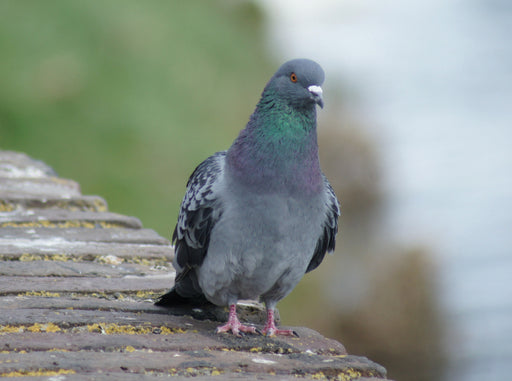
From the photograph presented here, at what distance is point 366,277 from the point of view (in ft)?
31.7

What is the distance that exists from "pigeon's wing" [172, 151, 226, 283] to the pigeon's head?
43 cm

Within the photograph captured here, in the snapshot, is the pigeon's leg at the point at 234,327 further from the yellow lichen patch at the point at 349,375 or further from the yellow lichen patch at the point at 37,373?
the yellow lichen patch at the point at 37,373

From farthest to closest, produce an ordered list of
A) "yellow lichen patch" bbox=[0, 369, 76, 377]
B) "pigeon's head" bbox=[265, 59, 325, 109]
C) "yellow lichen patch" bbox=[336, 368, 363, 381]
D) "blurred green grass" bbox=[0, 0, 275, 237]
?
"blurred green grass" bbox=[0, 0, 275, 237], "pigeon's head" bbox=[265, 59, 325, 109], "yellow lichen patch" bbox=[336, 368, 363, 381], "yellow lichen patch" bbox=[0, 369, 76, 377]

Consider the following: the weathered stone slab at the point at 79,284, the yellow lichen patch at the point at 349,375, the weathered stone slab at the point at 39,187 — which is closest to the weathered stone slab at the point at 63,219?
the weathered stone slab at the point at 39,187

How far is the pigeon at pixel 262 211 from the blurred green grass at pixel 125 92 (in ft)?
16.4

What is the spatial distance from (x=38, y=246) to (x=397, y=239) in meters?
6.86

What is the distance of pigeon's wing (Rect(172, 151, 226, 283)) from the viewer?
362 cm

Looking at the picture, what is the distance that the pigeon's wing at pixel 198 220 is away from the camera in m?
3.62

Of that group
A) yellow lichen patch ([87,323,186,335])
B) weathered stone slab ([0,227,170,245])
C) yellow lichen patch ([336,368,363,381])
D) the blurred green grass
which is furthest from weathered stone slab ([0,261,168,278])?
the blurred green grass

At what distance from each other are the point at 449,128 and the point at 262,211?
500 inches

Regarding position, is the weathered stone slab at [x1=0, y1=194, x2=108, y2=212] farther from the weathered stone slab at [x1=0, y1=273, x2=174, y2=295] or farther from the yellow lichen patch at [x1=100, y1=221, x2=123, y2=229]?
the weathered stone slab at [x1=0, y1=273, x2=174, y2=295]

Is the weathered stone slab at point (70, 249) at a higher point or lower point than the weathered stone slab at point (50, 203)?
lower

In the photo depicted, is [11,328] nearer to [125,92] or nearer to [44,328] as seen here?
[44,328]

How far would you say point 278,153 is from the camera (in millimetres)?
3561
